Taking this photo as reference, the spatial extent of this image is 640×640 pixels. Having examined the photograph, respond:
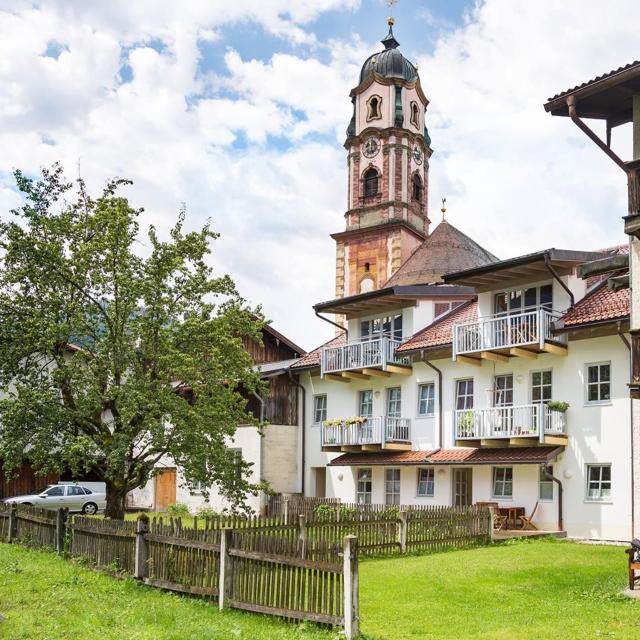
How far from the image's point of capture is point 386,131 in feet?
163

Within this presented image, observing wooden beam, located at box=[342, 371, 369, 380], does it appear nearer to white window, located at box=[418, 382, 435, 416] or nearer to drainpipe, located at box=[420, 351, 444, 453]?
white window, located at box=[418, 382, 435, 416]

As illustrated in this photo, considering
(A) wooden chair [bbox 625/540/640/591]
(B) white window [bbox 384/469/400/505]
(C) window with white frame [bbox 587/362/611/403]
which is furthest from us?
(B) white window [bbox 384/469/400/505]

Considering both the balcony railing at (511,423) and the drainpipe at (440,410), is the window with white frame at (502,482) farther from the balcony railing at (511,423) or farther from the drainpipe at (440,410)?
the drainpipe at (440,410)

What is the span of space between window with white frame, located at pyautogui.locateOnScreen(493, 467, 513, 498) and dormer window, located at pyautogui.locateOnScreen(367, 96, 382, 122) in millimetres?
28952

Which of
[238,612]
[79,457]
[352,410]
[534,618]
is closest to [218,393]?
[79,457]

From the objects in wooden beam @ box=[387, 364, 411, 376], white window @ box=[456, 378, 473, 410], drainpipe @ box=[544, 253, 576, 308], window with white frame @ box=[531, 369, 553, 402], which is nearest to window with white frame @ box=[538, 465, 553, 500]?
window with white frame @ box=[531, 369, 553, 402]

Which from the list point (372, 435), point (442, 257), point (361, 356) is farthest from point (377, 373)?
point (442, 257)

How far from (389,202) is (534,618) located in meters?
38.3

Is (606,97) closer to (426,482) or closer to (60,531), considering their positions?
(60,531)

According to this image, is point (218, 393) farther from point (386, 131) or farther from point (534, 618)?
point (386, 131)

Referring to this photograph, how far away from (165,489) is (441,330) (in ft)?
54.0

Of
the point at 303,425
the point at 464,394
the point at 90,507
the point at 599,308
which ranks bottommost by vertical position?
the point at 90,507

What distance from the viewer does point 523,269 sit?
25922 mm

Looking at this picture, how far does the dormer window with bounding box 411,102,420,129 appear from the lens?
51.3m
